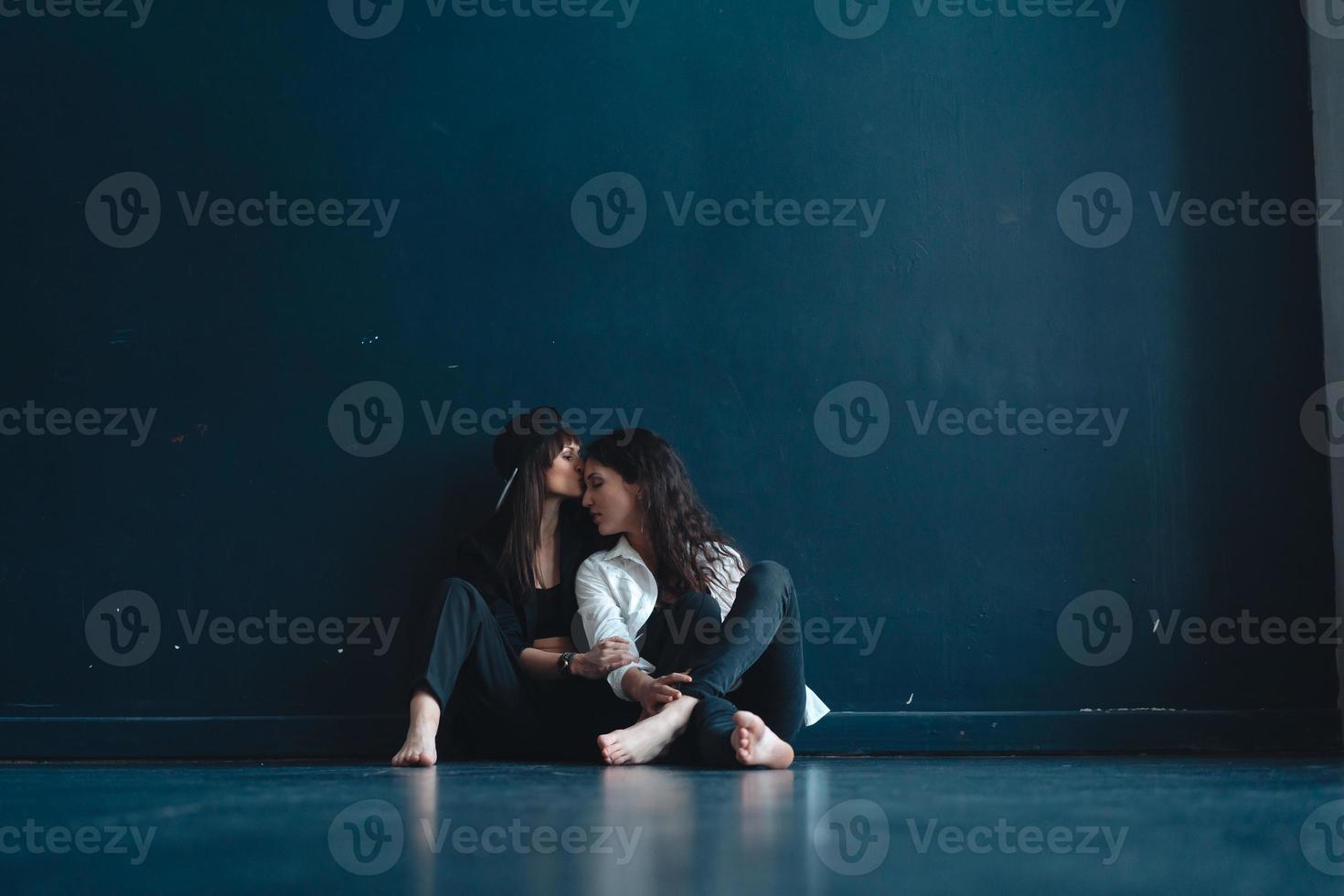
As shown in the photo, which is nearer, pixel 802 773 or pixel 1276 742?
pixel 802 773

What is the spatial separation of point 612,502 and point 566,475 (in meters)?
0.15

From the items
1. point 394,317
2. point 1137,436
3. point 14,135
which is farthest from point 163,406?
point 1137,436

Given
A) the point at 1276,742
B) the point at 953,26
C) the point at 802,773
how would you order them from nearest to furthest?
1. the point at 802,773
2. the point at 1276,742
3. the point at 953,26

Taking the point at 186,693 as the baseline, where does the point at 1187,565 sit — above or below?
above

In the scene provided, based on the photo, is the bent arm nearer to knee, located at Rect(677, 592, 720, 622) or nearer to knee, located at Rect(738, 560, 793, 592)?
knee, located at Rect(677, 592, 720, 622)

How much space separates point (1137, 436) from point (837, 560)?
0.88m

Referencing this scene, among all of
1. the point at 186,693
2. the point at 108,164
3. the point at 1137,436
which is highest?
the point at 108,164

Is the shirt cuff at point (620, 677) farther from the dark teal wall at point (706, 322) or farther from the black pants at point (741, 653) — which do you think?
the dark teal wall at point (706, 322)

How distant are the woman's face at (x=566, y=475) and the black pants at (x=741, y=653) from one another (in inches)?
16.5

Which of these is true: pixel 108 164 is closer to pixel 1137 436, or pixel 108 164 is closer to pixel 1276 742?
pixel 1137 436

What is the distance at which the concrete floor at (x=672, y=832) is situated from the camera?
3.35ft

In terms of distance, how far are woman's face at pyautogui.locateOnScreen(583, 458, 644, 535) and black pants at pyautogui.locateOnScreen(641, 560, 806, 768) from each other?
259mm

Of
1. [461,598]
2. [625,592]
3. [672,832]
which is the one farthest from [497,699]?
[672,832]

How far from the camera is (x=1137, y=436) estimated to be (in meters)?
2.90
